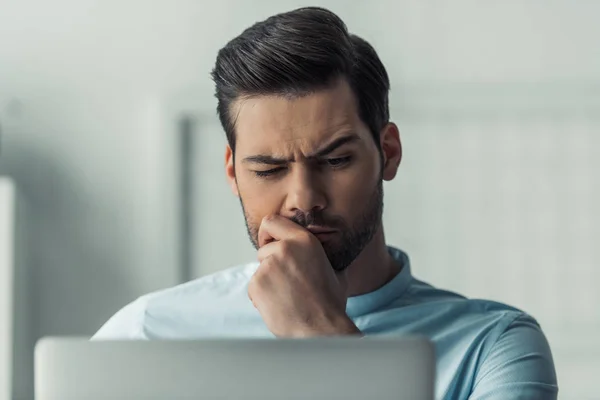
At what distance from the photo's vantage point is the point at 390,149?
184 cm

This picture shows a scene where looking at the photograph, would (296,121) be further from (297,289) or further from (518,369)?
(518,369)

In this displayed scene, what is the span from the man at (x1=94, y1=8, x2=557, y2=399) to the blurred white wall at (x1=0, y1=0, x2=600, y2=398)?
1.50m

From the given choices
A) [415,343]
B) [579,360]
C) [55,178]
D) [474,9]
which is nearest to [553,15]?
[474,9]

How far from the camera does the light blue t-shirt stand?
1.57 metres

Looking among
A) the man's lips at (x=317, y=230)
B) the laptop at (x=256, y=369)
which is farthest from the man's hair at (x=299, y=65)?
the laptop at (x=256, y=369)

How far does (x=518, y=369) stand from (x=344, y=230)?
1.22ft

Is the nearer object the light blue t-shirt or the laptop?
the laptop

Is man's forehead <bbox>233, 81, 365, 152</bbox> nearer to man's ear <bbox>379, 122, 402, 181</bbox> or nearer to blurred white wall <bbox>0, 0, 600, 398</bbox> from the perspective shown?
man's ear <bbox>379, 122, 402, 181</bbox>

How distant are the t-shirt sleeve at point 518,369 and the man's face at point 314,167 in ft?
0.97

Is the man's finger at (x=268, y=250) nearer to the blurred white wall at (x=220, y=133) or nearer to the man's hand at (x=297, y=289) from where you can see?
the man's hand at (x=297, y=289)

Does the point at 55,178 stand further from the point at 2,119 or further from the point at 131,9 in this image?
the point at 131,9

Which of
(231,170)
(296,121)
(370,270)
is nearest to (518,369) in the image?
(370,270)

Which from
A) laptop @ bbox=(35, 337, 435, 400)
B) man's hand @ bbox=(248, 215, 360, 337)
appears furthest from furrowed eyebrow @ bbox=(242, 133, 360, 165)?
laptop @ bbox=(35, 337, 435, 400)

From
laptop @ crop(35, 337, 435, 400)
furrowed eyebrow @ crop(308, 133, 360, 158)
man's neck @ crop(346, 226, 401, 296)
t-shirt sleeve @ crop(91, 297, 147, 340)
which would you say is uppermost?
furrowed eyebrow @ crop(308, 133, 360, 158)
